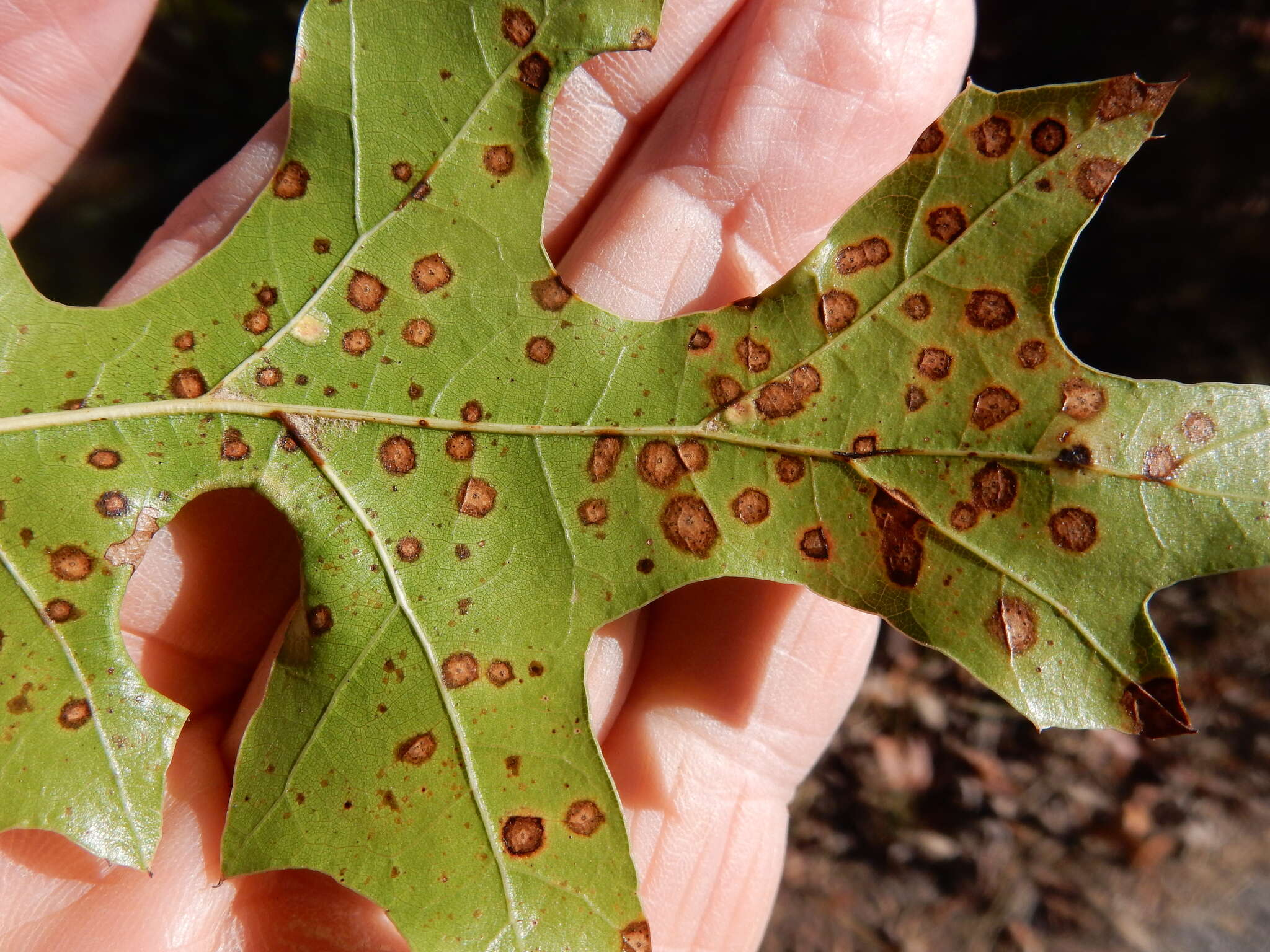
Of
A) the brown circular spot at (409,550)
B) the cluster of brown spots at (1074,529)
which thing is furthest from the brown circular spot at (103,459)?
the cluster of brown spots at (1074,529)

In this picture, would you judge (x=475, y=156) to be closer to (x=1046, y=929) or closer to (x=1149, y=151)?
(x=1149, y=151)

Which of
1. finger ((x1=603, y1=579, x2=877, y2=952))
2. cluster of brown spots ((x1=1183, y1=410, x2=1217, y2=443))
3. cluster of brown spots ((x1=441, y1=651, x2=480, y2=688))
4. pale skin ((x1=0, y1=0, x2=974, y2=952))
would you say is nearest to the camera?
cluster of brown spots ((x1=1183, y1=410, x2=1217, y2=443))

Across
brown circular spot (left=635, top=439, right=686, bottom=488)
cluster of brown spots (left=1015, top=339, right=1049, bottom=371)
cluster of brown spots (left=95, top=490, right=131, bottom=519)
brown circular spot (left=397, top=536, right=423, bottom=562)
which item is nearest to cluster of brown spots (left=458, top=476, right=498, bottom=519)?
brown circular spot (left=397, top=536, right=423, bottom=562)

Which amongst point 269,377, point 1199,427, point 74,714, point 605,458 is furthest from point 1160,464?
point 74,714

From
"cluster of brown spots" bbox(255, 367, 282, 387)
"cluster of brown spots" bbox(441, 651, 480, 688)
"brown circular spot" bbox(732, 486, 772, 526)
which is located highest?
"cluster of brown spots" bbox(255, 367, 282, 387)

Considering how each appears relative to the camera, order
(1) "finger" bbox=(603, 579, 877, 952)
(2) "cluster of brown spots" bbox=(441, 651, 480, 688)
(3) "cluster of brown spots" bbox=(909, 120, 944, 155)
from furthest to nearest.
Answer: (1) "finger" bbox=(603, 579, 877, 952), (2) "cluster of brown spots" bbox=(441, 651, 480, 688), (3) "cluster of brown spots" bbox=(909, 120, 944, 155)

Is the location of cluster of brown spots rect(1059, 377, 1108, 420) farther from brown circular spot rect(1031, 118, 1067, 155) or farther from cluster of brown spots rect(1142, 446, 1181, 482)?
brown circular spot rect(1031, 118, 1067, 155)

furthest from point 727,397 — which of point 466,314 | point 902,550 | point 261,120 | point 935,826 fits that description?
point 935,826

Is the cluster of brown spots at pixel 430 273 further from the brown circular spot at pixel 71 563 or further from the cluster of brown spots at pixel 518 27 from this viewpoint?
the brown circular spot at pixel 71 563
